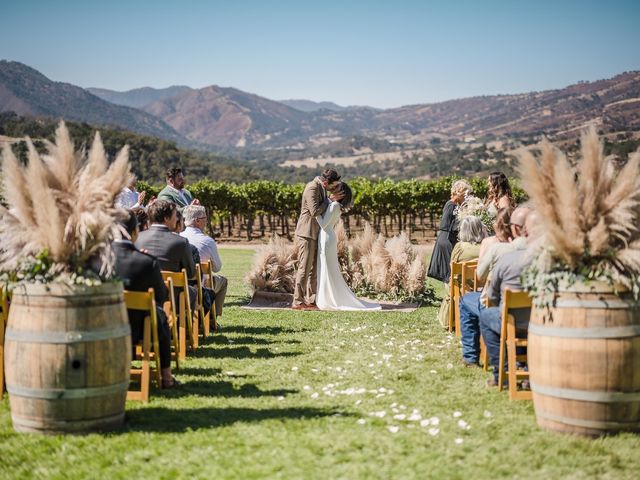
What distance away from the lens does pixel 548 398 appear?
16.0ft

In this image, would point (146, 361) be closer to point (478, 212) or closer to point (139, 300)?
point (139, 300)

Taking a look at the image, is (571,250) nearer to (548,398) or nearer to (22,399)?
(548,398)

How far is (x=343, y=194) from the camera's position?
39.5ft

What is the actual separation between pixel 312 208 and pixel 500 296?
5.80m

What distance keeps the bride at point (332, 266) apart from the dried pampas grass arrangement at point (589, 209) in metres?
7.20

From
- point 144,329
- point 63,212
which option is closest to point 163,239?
point 144,329

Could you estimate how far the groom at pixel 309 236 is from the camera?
11766mm

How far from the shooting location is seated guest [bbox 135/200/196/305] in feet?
25.6

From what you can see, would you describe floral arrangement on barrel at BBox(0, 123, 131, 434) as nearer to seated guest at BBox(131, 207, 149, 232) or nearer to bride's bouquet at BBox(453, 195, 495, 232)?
seated guest at BBox(131, 207, 149, 232)

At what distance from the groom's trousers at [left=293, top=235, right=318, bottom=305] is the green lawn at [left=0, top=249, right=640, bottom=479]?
13.6 ft

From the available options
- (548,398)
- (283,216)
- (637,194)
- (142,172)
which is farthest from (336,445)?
(142,172)

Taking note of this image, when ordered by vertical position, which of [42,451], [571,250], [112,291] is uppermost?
[571,250]

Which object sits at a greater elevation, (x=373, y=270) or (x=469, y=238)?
(x=469, y=238)

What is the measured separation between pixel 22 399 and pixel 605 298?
13.0 feet
